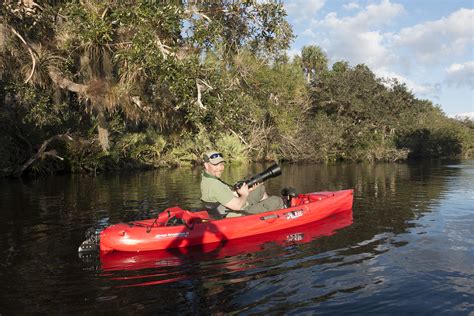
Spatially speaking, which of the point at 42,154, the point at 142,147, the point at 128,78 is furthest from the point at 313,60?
the point at 128,78

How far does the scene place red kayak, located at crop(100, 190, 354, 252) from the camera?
7.33 m

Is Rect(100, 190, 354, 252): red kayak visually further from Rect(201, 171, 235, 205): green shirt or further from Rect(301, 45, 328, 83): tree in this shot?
Rect(301, 45, 328, 83): tree

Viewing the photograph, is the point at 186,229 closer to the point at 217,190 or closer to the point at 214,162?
the point at 217,190

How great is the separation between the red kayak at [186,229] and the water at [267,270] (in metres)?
0.24

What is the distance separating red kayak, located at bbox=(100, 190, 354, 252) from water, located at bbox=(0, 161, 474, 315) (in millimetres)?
237

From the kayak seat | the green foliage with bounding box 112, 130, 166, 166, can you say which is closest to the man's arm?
the kayak seat

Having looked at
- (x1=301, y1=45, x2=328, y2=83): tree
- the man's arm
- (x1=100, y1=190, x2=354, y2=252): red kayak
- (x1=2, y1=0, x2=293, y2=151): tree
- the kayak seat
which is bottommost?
(x1=100, y1=190, x2=354, y2=252): red kayak

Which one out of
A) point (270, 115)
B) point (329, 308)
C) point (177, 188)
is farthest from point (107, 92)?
point (270, 115)

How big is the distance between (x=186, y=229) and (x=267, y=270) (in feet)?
6.26

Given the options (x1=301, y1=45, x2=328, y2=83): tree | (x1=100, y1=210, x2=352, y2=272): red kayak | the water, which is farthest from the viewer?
(x1=301, y1=45, x2=328, y2=83): tree

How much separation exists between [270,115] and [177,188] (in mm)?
17742

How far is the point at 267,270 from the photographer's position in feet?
20.4

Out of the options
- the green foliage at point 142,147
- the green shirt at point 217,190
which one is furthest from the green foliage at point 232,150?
the green shirt at point 217,190

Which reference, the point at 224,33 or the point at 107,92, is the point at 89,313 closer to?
the point at 107,92
